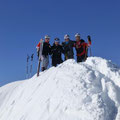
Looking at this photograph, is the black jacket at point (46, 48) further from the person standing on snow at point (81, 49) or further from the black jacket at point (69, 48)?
the person standing on snow at point (81, 49)

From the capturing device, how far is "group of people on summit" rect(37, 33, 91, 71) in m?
9.30

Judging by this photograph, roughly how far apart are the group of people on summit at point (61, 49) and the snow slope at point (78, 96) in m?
2.32

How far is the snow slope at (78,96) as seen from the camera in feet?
16.3

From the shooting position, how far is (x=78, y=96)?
5.28 metres

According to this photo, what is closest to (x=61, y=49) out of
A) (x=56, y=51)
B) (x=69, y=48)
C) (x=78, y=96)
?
(x=56, y=51)

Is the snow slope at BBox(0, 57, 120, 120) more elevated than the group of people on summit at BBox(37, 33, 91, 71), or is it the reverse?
the group of people on summit at BBox(37, 33, 91, 71)

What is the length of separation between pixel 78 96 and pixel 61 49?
14.3 feet

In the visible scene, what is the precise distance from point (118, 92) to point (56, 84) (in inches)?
71.8

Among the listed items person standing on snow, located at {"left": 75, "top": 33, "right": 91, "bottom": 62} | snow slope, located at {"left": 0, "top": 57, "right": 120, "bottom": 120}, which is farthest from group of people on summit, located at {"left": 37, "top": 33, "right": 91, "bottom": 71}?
snow slope, located at {"left": 0, "top": 57, "right": 120, "bottom": 120}

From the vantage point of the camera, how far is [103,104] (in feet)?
16.3

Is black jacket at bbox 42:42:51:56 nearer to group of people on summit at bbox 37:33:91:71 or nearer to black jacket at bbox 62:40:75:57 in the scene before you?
group of people on summit at bbox 37:33:91:71

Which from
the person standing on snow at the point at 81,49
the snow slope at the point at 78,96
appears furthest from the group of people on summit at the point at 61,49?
the snow slope at the point at 78,96

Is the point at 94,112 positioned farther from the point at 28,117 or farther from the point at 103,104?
the point at 28,117

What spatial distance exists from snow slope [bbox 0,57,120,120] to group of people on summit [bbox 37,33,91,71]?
7.60 ft
